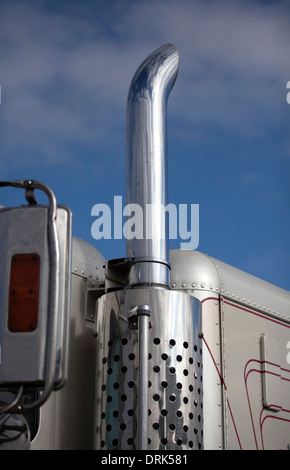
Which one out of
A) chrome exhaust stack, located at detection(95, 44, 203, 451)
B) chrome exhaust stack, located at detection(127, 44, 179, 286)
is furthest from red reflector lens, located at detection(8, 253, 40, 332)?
chrome exhaust stack, located at detection(127, 44, 179, 286)

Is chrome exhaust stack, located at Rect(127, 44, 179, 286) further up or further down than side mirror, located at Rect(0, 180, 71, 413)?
further up

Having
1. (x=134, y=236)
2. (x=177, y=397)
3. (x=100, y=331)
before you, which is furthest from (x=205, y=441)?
(x=134, y=236)

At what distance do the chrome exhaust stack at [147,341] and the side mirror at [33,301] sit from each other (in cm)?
102

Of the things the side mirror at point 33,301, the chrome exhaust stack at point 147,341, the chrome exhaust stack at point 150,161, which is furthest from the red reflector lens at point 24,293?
the chrome exhaust stack at point 150,161

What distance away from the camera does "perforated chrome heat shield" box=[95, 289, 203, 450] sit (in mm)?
3355

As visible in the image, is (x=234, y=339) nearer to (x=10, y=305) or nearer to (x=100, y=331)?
(x=100, y=331)

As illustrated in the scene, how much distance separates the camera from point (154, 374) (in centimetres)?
339

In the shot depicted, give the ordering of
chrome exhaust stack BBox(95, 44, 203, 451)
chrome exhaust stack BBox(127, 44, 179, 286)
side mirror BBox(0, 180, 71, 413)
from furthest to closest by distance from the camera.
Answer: chrome exhaust stack BBox(127, 44, 179, 286)
chrome exhaust stack BBox(95, 44, 203, 451)
side mirror BBox(0, 180, 71, 413)

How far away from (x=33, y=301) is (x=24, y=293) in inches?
1.8

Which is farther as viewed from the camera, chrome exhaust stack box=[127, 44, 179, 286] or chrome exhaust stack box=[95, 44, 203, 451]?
chrome exhaust stack box=[127, 44, 179, 286]

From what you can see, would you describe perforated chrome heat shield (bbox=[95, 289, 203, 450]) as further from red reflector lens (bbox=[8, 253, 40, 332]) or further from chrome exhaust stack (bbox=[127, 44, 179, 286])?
red reflector lens (bbox=[8, 253, 40, 332])

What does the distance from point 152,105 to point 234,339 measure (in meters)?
1.49

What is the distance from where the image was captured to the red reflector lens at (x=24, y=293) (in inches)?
87.9

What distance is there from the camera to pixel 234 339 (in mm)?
4238
